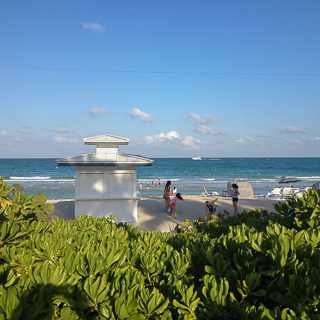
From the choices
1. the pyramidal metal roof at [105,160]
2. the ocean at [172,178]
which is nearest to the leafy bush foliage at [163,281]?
the pyramidal metal roof at [105,160]

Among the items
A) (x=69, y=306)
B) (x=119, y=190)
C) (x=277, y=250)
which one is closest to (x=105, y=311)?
(x=69, y=306)

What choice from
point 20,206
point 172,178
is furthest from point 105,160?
point 172,178

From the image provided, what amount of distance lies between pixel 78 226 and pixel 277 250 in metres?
2.54

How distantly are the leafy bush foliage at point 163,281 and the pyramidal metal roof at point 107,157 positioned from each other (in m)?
6.58

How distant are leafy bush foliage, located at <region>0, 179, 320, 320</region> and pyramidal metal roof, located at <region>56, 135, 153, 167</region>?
658 centimetres

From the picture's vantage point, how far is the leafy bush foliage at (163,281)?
1.50 metres

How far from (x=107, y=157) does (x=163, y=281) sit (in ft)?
25.0

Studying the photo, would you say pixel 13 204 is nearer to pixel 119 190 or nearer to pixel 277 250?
pixel 277 250

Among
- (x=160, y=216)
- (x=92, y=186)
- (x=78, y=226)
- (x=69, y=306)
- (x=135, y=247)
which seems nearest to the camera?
(x=69, y=306)

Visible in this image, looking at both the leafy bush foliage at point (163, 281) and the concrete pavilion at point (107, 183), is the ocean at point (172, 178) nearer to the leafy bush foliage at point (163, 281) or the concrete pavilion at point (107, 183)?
the concrete pavilion at point (107, 183)

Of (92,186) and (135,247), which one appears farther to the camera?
(92,186)

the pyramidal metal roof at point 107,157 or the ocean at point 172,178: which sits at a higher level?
the pyramidal metal roof at point 107,157

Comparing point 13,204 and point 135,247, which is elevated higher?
point 13,204

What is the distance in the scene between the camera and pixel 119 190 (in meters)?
9.53
